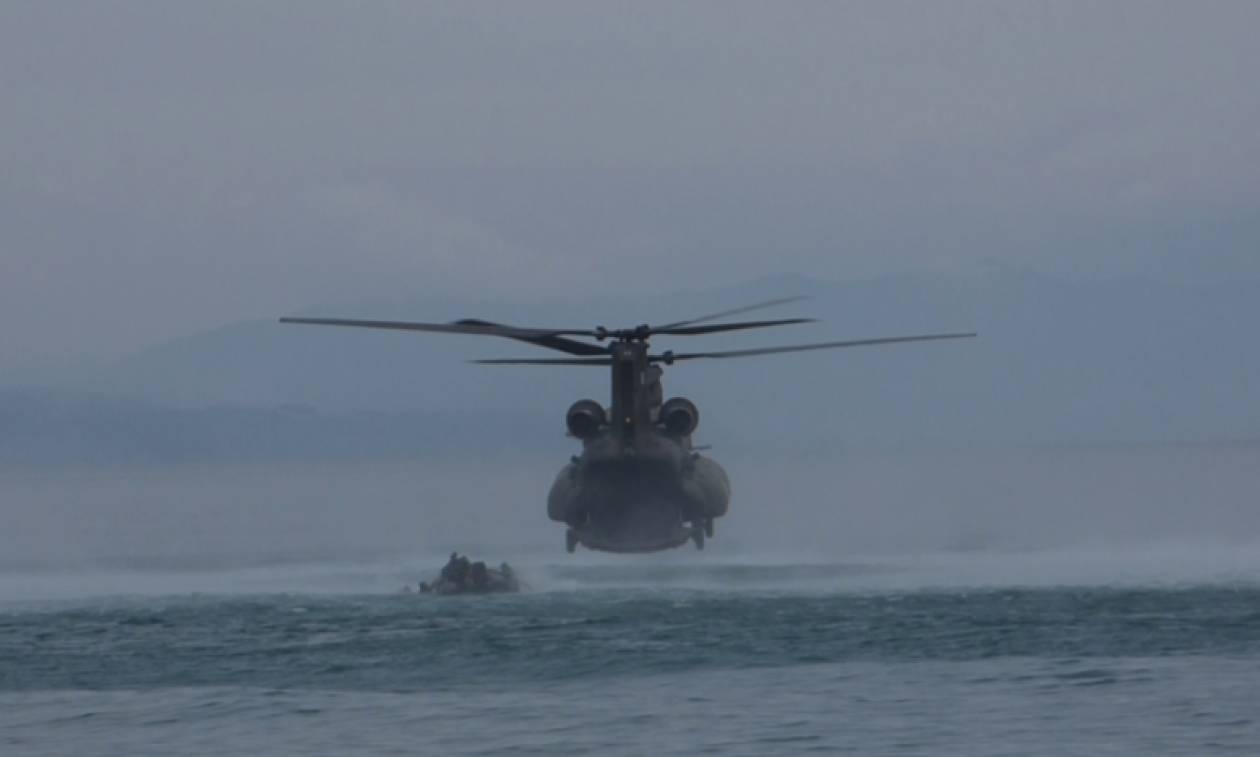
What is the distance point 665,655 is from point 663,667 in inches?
62.8

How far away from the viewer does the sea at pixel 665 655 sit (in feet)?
110

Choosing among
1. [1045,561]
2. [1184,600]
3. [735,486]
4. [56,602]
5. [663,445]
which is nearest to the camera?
[663,445]

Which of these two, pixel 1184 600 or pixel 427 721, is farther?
pixel 1184 600

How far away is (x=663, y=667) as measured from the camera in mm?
40500

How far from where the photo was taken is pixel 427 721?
35.1 meters

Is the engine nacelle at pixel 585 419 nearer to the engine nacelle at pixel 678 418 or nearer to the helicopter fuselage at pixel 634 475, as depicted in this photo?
the helicopter fuselage at pixel 634 475

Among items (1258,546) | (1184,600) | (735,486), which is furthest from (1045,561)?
(735,486)

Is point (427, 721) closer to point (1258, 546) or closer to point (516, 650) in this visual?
point (516, 650)

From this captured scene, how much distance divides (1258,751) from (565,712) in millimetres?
10653

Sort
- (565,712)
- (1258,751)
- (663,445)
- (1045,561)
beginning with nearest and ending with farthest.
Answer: (1258,751) < (565,712) < (663,445) < (1045,561)

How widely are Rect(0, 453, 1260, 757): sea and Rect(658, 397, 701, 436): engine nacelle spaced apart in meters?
4.04

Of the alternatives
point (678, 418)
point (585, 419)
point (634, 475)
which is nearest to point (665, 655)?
point (634, 475)

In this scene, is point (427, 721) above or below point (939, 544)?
below

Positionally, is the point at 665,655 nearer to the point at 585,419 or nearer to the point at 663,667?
the point at 663,667
